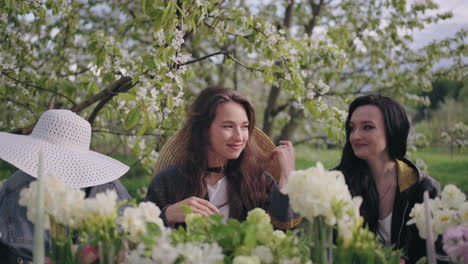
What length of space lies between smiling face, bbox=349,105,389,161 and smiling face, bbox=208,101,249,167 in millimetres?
565

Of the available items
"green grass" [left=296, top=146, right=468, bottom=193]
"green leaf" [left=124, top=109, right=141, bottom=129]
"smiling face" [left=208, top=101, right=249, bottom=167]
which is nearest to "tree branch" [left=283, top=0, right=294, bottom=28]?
"green grass" [left=296, top=146, right=468, bottom=193]

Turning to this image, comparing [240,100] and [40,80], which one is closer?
[240,100]

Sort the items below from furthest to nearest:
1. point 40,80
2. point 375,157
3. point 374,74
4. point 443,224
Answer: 1. point 374,74
2. point 40,80
3. point 375,157
4. point 443,224

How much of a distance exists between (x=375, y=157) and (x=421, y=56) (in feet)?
14.4

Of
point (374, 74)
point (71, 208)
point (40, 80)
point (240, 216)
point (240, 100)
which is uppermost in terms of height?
point (374, 74)

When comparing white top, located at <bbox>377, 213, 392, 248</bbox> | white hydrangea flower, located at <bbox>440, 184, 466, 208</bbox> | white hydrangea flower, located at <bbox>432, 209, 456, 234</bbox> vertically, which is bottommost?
white top, located at <bbox>377, 213, 392, 248</bbox>

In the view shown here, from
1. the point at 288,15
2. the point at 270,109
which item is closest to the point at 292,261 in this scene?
the point at 270,109

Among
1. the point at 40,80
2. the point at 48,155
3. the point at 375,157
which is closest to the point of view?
the point at 48,155

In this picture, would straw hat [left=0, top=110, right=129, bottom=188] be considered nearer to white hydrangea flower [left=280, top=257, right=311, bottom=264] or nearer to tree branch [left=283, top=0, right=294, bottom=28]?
white hydrangea flower [left=280, top=257, right=311, bottom=264]

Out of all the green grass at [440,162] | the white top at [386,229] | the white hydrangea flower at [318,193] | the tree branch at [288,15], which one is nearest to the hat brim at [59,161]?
the white hydrangea flower at [318,193]

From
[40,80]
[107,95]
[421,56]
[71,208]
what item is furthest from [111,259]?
[421,56]

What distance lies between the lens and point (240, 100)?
7.14 ft

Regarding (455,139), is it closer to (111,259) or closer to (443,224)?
(443,224)

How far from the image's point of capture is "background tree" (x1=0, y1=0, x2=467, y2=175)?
237 centimetres
